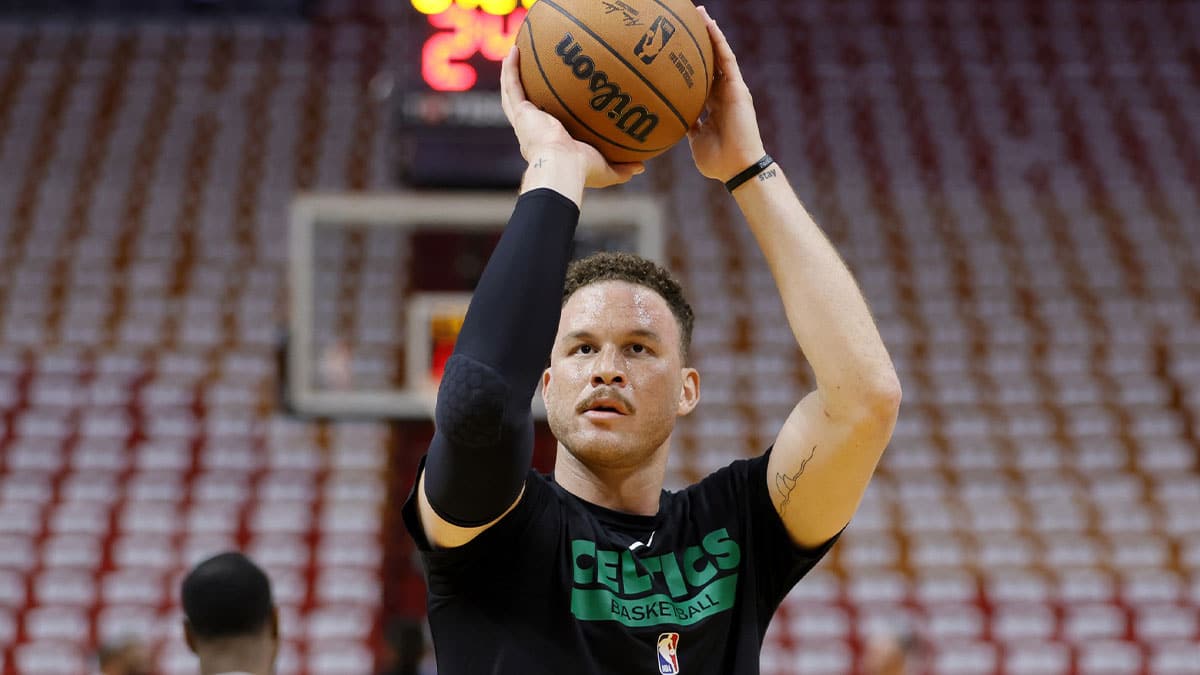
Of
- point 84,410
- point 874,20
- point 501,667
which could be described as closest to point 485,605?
point 501,667

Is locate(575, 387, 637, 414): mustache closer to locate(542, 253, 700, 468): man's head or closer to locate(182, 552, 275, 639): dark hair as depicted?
locate(542, 253, 700, 468): man's head

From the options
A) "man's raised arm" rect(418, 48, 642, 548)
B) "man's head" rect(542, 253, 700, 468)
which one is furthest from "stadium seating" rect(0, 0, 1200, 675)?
"man's raised arm" rect(418, 48, 642, 548)

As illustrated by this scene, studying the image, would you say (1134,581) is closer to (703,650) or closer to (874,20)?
(874,20)

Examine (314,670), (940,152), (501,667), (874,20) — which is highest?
(874,20)

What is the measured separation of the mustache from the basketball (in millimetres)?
346

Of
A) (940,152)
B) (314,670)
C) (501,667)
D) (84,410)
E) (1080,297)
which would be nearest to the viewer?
(501,667)

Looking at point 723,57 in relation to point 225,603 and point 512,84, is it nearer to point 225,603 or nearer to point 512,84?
point 512,84

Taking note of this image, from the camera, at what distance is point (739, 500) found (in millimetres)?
2125

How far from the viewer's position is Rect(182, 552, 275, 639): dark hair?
8.15 feet

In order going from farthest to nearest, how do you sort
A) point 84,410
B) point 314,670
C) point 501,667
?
1. point 84,410
2. point 314,670
3. point 501,667

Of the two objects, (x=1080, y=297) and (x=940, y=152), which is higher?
→ (x=940, y=152)

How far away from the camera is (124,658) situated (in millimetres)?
4988

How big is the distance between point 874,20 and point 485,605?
12.9 m

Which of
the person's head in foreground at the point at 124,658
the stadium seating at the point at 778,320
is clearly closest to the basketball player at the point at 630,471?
the person's head in foreground at the point at 124,658
